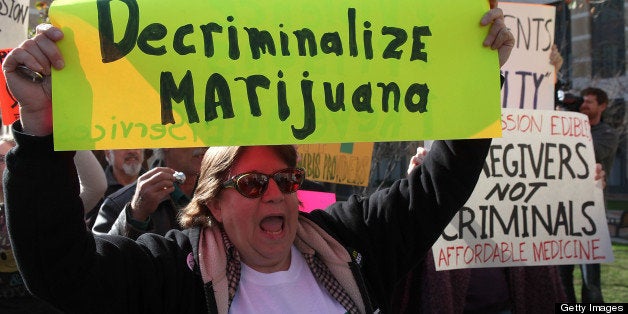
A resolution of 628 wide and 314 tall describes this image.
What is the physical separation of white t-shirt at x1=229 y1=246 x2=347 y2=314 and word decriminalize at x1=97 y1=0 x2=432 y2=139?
0.53 metres

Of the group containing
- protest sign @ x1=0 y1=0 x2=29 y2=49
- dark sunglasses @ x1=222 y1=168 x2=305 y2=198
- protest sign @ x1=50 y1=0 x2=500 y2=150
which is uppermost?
protest sign @ x1=0 y1=0 x2=29 y2=49

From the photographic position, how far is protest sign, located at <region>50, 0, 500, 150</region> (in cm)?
179

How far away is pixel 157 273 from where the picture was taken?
6.41 feet

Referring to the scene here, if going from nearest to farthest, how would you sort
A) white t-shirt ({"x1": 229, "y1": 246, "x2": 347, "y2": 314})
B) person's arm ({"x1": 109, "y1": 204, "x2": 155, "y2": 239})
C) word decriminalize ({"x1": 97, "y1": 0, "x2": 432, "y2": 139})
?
Result: word decriminalize ({"x1": 97, "y1": 0, "x2": 432, "y2": 139})
white t-shirt ({"x1": 229, "y1": 246, "x2": 347, "y2": 314})
person's arm ({"x1": 109, "y1": 204, "x2": 155, "y2": 239})

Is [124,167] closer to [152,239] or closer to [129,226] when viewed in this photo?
[129,226]

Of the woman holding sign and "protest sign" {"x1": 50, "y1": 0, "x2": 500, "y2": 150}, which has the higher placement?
"protest sign" {"x1": 50, "y1": 0, "x2": 500, "y2": 150}

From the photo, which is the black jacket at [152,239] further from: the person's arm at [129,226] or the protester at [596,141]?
the protester at [596,141]

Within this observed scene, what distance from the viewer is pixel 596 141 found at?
19.2 feet

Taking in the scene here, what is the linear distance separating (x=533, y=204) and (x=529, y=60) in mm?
887

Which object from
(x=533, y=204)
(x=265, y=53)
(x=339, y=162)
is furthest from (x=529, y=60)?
(x=265, y=53)

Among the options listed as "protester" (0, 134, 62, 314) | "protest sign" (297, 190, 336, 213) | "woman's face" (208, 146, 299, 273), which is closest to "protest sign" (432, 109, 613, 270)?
"protest sign" (297, 190, 336, 213)

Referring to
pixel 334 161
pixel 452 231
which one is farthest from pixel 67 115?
pixel 334 161

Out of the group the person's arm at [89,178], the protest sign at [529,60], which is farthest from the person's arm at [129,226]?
the protest sign at [529,60]

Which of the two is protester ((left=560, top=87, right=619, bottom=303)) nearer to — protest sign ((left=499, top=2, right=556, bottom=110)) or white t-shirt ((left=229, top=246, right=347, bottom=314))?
protest sign ((left=499, top=2, right=556, bottom=110))
